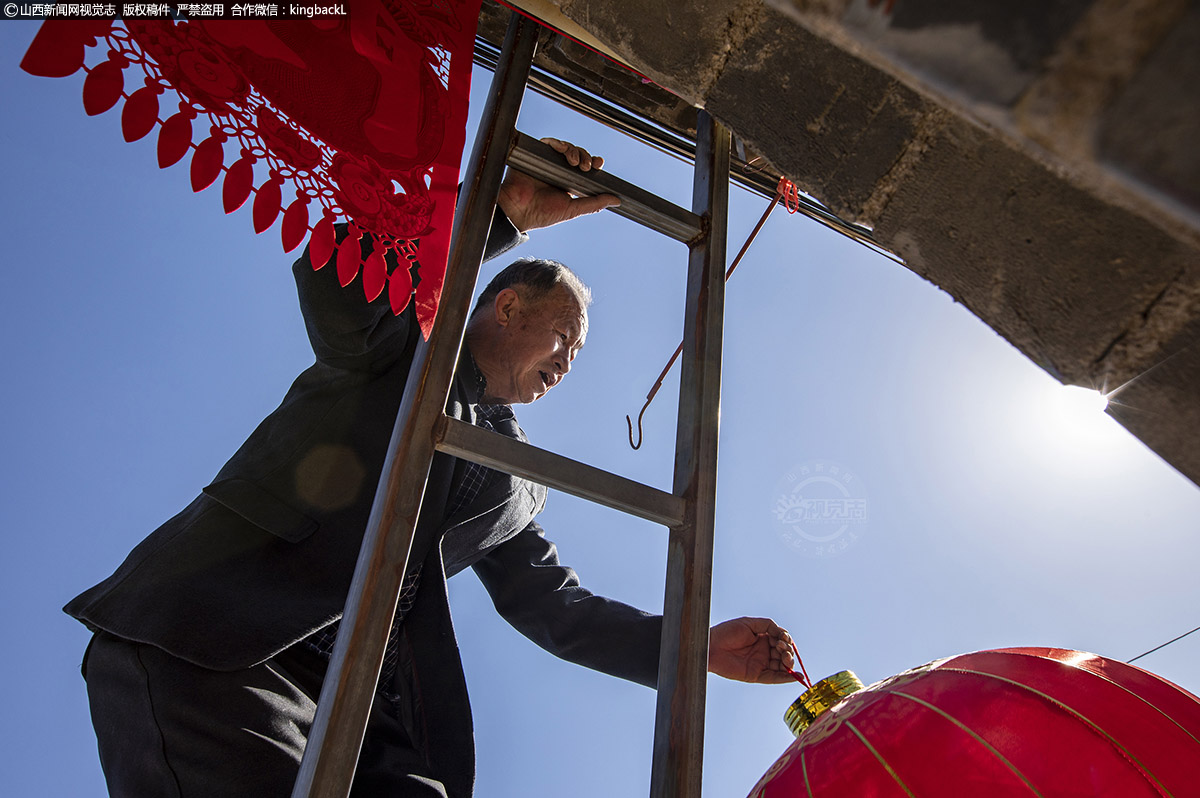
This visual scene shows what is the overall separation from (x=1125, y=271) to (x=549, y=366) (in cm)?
180

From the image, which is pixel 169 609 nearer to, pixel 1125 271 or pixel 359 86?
pixel 359 86

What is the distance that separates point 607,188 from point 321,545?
1.10 metres

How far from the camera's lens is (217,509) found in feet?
5.40

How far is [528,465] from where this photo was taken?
4.49 ft

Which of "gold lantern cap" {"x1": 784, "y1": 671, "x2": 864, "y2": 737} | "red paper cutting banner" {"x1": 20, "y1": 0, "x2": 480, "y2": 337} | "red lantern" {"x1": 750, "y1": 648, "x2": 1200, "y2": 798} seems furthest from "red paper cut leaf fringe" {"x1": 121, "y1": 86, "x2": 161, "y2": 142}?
"gold lantern cap" {"x1": 784, "y1": 671, "x2": 864, "y2": 737}

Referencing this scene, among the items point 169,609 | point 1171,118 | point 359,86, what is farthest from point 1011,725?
point 359,86

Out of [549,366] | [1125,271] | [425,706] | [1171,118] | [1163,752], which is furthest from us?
[549,366]

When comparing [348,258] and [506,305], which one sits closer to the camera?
[348,258]

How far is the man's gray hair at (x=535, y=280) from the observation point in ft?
8.27

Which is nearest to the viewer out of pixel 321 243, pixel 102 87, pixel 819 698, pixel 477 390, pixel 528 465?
pixel 102 87

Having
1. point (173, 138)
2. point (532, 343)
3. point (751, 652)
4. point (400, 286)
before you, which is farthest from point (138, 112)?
point (751, 652)

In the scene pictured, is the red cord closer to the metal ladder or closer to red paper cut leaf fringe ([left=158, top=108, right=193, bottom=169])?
the metal ladder

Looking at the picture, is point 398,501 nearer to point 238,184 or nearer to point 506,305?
point 238,184

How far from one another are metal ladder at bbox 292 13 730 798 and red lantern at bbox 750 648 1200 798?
48 centimetres
